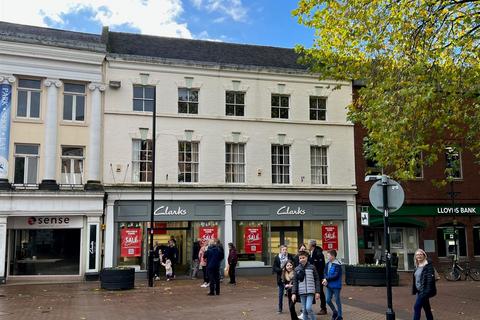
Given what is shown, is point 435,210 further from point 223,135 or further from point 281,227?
point 223,135

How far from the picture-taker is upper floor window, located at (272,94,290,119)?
79.8ft

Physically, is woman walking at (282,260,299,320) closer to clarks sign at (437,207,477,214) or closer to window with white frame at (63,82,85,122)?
window with white frame at (63,82,85,122)

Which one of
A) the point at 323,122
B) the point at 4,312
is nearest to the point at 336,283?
the point at 4,312

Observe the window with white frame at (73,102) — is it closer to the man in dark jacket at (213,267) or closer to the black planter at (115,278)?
the black planter at (115,278)

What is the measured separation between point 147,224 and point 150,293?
5837 millimetres

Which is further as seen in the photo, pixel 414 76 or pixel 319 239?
pixel 319 239

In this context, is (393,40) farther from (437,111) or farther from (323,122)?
(323,122)

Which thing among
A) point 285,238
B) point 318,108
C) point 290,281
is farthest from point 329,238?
point 290,281

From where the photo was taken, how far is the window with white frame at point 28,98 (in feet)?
68.4

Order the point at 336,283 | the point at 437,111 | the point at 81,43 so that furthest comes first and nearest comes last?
the point at 81,43 → the point at 437,111 → the point at 336,283

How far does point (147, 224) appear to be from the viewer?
21922 millimetres

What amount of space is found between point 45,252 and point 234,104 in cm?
1061

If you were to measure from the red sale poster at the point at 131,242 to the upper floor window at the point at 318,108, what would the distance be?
10.1 metres

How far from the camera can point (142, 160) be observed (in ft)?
73.0
